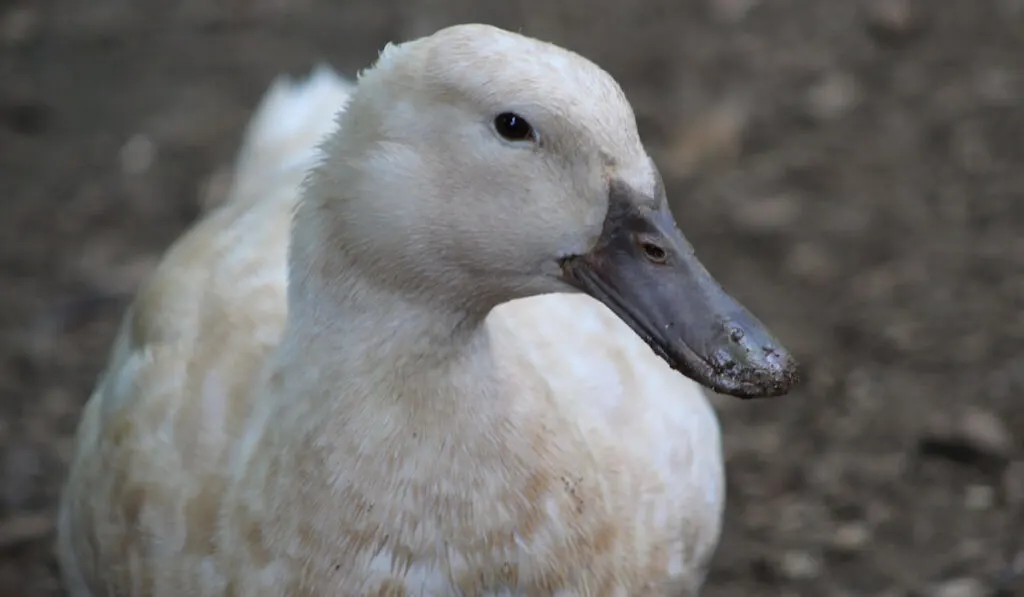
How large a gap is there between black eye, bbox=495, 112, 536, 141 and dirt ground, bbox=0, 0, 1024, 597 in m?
1.62

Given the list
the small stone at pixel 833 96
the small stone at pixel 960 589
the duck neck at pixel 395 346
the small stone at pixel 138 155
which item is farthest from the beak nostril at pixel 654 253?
the small stone at pixel 138 155

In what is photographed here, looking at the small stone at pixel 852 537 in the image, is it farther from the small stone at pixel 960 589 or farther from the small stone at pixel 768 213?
the small stone at pixel 768 213

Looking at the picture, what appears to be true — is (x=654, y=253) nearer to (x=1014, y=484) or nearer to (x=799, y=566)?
(x=799, y=566)

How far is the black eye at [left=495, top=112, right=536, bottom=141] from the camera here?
1.98m

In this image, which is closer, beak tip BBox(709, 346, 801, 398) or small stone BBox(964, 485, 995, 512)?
beak tip BBox(709, 346, 801, 398)

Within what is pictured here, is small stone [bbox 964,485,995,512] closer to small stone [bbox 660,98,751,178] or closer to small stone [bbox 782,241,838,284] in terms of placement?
small stone [bbox 782,241,838,284]

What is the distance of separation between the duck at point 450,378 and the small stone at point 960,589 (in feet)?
2.40

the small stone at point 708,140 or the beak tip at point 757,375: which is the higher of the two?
the beak tip at point 757,375

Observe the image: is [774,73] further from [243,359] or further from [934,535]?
[243,359]

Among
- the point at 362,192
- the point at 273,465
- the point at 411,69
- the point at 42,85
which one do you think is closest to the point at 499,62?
the point at 411,69

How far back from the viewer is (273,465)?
90.0 inches

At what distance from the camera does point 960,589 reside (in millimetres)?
3129

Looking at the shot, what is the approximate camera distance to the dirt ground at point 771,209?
11.3 feet

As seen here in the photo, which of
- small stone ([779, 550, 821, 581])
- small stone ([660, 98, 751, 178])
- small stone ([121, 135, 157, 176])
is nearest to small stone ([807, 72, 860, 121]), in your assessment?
small stone ([660, 98, 751, 178])
